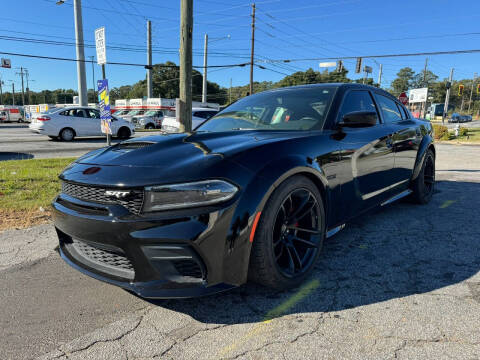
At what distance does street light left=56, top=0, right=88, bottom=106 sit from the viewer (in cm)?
2264

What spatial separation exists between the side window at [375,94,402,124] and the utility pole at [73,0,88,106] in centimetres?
2272

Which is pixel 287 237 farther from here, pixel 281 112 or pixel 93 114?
pixel 93 114

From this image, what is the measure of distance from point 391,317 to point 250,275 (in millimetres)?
899

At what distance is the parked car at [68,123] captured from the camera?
1438 cm

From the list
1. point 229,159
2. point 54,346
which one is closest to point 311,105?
point 229,159

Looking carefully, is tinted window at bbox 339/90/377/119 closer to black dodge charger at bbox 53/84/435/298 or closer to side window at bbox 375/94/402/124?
black dodge charger at bbox 53/84/435/298

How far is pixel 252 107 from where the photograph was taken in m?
3.47

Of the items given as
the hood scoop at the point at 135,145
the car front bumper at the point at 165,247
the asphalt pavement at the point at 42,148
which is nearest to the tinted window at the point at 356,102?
the hood scoop at the point at 135,145

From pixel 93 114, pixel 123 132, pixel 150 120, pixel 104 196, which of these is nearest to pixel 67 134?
pixel 93 114

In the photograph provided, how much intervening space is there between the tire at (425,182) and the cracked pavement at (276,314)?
140 cm

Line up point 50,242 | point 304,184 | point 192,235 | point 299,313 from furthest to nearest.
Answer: point 50,242, point 304,184, point 299,313, point 192,235

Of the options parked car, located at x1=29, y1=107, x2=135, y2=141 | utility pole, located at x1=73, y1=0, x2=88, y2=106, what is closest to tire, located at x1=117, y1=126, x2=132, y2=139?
parked car, located at x1=29, y1=107, x2=135, y2=141

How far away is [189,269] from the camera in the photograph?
6.21 feet

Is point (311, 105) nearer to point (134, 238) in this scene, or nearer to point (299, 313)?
point (299, 313)
